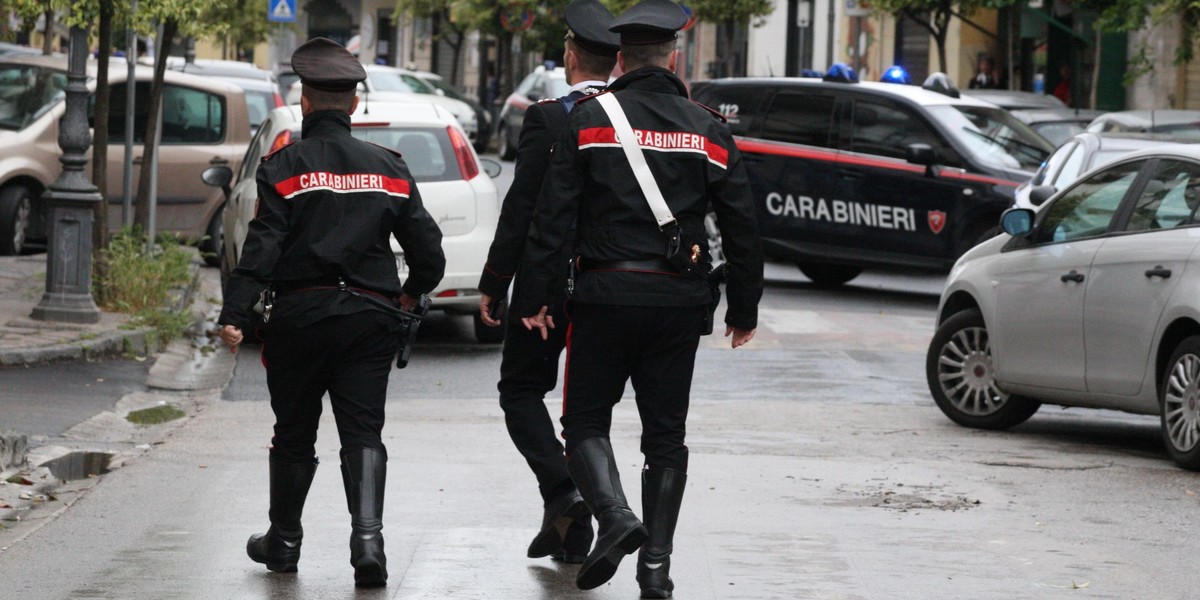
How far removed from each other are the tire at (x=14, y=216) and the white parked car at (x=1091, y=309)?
28.2 ft

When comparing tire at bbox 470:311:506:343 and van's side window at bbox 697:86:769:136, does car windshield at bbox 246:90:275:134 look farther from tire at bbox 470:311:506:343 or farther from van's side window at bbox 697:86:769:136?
tire at bbox 470:311:506:343

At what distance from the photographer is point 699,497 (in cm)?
791

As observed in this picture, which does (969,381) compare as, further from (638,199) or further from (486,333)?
(638,199)

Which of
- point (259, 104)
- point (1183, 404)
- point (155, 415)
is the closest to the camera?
point (1183, 404)

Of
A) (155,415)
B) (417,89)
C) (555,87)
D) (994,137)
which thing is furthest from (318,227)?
(417,89)

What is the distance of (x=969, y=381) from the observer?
1042cm

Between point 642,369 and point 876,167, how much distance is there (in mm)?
11232

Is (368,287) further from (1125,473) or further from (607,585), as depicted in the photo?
(1125,473)

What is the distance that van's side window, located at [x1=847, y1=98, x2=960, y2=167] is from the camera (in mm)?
16828

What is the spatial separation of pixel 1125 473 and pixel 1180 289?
0.82m

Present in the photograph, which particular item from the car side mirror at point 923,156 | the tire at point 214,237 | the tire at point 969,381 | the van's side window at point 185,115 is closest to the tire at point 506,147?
the tire at point 214,237

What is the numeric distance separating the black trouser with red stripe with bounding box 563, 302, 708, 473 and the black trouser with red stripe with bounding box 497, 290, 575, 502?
0.39 m

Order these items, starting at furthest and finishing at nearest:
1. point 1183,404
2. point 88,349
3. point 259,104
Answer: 1. point 259,104
2. point 88,349
3. point 1183,404

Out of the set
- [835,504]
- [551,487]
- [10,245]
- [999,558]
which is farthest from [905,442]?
[10,245]
